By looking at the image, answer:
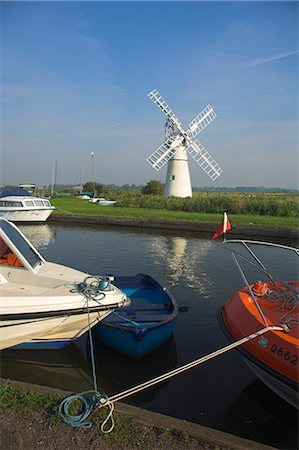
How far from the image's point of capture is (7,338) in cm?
667

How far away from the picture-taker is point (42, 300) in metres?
6.69

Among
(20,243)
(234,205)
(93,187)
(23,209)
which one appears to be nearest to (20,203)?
(23,209)

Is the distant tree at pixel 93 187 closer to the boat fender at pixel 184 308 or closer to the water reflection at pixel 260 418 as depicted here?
the boat fender at pixel 184 308

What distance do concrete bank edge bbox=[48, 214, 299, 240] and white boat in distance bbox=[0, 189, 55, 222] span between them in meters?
1.50

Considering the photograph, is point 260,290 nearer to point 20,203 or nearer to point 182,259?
point 182,259

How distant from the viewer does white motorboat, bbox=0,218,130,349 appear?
6578 millimetres

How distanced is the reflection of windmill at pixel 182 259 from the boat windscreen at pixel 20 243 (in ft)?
20.9

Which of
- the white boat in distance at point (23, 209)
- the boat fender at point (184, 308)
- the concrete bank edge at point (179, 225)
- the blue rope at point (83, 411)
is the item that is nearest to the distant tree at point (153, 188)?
the concrete bank edge at point (179, 225)

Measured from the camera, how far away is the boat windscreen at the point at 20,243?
8.14 metres

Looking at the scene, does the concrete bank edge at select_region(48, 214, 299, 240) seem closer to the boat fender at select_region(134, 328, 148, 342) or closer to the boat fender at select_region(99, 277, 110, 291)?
the boat fender at select_region(134, 328, 148, 342)

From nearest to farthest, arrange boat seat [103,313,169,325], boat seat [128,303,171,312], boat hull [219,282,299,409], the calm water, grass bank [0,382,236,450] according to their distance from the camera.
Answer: grass bank [0,382,236,450]
boat hull [219,282,299,409]
the calm water
boat seat [103,313,169,325]
boat seat [128,303,171,312]

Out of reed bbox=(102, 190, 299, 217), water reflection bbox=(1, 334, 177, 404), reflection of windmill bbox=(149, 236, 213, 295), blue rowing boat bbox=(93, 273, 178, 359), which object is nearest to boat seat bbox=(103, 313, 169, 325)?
blue rowing boat bbox=(93, 273, 178, 359)

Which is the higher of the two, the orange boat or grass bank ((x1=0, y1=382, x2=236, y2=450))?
the orange boat

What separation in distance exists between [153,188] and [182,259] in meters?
42.1
